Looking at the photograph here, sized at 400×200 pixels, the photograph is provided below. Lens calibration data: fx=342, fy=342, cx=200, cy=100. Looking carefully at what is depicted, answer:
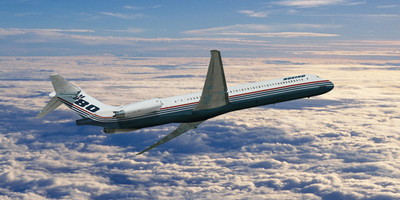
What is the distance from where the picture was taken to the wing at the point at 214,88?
34312 millimetres

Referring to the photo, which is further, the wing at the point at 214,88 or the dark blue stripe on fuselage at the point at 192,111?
the dark blue stripe on fuselage at the point at 192,111

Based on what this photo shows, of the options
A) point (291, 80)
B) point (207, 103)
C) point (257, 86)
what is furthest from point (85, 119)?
point (291, 80)

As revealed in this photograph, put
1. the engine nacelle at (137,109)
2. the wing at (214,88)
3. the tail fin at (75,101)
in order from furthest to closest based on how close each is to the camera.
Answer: the tail fin at (75,101)
the engine nacelle at (137,109)
the wing at (214,88)

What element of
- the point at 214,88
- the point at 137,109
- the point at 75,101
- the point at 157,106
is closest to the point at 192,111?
the point at 157,106

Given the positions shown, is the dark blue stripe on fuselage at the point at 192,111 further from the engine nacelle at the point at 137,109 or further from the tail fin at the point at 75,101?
the tail fin at the point at 75,101

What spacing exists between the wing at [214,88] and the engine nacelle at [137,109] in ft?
16.2

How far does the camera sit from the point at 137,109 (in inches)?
1517

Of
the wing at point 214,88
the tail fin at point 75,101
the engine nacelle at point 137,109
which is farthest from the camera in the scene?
the tail fin at point 75,101

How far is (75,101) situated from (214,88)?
16.7 meters

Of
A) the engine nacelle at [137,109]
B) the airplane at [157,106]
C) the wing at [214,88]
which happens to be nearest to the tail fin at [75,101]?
the airplane at [157,106]

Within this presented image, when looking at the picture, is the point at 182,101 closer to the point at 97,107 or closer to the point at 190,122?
the point at 190,122

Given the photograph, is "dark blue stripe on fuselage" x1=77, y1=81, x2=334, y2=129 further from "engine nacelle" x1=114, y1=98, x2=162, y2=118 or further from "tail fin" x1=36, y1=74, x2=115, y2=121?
"tail fin" x1=36, y1=74, x2=115, y2=121

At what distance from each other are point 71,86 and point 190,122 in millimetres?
14777

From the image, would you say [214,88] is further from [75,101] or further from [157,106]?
[75,101]
